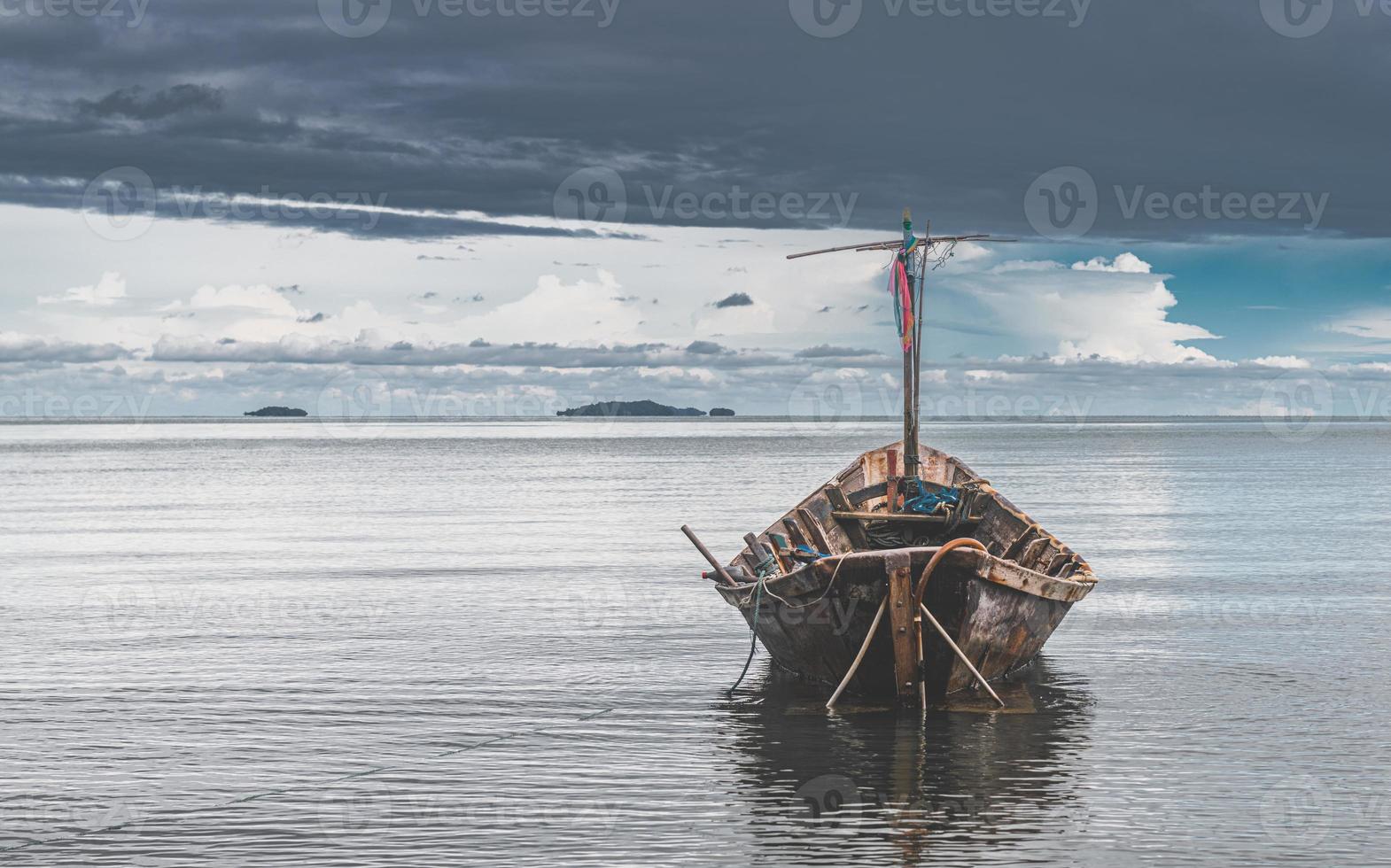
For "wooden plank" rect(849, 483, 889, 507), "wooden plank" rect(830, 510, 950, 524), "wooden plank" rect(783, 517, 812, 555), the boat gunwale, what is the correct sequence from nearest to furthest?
the boat gunwale
"wooden plank" rect(783, 517, 812, 555)
"wooden plank" rect(830, 510, 950, 524)
"wooden plank" rect(849, 483, 889, 507)

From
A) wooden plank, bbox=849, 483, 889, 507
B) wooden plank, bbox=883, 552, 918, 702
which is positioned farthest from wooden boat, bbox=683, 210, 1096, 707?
wooden plank, bbox=849, 483, 889, 507

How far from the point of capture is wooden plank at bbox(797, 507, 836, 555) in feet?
80.8

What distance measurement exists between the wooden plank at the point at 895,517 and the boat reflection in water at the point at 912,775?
5.17 m

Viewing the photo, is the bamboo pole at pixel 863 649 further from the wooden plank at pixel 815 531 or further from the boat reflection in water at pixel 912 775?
the wooden plank at pixel 815 531

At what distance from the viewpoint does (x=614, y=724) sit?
1836cm

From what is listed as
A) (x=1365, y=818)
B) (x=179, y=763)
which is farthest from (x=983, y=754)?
(x=179, y=763)

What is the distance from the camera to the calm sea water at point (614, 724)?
44.2ft

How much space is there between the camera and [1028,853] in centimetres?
1295

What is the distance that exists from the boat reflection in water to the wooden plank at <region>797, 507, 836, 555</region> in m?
4.44

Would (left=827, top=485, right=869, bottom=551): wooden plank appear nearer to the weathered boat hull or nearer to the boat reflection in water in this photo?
the weathered boat hull

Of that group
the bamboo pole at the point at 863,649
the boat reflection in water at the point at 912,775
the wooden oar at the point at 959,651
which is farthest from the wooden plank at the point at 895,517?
the bamboo pole at the point at 863,649

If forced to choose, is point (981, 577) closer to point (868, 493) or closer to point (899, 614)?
point (899, 614)

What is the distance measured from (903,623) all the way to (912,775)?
9.22 feet

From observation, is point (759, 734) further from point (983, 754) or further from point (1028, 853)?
point (1028, 853)
